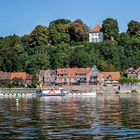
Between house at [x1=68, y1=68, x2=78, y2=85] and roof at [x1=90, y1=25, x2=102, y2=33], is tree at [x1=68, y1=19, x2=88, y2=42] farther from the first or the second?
house at [x1=68, y1=68, x2=78, y2=85]

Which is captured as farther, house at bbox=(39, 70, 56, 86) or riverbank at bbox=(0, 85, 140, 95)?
house at bbox=(39, 70, 56, 86)

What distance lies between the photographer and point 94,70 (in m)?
139

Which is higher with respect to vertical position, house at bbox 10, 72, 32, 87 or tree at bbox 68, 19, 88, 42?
tree at bbox 68, 19, 88, 42

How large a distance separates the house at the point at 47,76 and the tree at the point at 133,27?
3335 cm

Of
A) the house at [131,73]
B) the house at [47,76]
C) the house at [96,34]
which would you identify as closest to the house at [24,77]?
the house at [47,76]

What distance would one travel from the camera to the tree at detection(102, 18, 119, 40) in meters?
158

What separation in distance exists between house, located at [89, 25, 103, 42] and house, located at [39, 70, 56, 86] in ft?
90.4

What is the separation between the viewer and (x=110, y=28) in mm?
159000

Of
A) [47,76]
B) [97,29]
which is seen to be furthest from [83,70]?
[97,29]

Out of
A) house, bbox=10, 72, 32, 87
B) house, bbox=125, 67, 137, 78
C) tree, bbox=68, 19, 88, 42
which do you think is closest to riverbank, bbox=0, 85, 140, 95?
house, bbox=125, 67, 137, 78

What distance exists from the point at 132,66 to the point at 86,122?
114 metres

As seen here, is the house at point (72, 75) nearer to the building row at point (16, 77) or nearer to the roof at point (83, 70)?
the roof at point (83, 70)

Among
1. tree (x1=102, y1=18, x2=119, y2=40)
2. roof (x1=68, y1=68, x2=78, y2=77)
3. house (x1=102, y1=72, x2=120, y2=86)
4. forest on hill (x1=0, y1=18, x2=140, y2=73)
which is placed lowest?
house (x1=102, y1=72, x2=120, y2=86)

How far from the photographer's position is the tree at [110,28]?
518 ft
